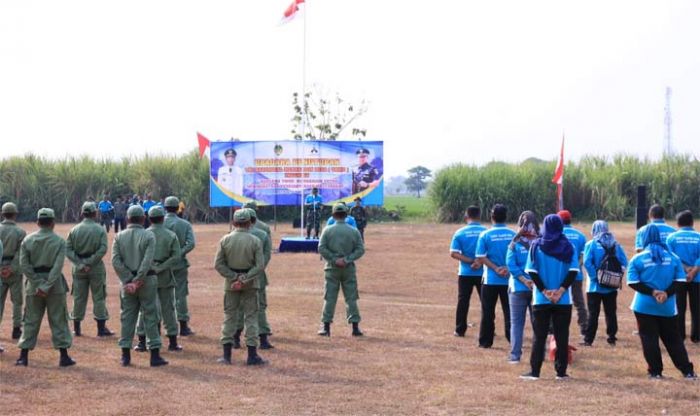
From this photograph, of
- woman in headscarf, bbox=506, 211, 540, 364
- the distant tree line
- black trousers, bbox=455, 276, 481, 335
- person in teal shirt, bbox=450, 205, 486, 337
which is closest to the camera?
woman in headscarf, bbox=506, 211, 540, 364

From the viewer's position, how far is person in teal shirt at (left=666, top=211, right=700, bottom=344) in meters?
12.7

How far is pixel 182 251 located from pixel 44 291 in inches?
101

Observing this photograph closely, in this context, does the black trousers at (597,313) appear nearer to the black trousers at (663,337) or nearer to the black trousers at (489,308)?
the black trousers at (489,308)

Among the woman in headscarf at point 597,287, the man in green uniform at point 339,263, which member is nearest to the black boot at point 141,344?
the man in green uniform at point 339,263

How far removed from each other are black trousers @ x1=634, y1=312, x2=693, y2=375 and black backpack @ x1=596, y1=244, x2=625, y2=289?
A: 71.3 inches

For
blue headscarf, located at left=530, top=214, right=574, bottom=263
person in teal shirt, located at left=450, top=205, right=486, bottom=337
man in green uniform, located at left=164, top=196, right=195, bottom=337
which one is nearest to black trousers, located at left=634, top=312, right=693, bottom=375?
blue headscarf, located at left=530, top=214, right=574, bottom=263

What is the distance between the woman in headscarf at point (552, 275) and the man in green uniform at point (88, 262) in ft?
19.6

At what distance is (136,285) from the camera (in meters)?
11.3

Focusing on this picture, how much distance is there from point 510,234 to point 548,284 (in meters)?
2.36

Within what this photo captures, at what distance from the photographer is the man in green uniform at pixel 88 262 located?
513 inches

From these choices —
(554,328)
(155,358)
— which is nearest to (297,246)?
(155,358)

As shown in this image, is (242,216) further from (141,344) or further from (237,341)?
(141,344)

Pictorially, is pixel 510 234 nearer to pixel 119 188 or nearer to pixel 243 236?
pixel 243 236

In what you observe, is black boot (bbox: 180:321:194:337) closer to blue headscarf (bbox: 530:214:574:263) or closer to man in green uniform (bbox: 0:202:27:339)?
man in green uniform (bbox: 0:202:27:339)
